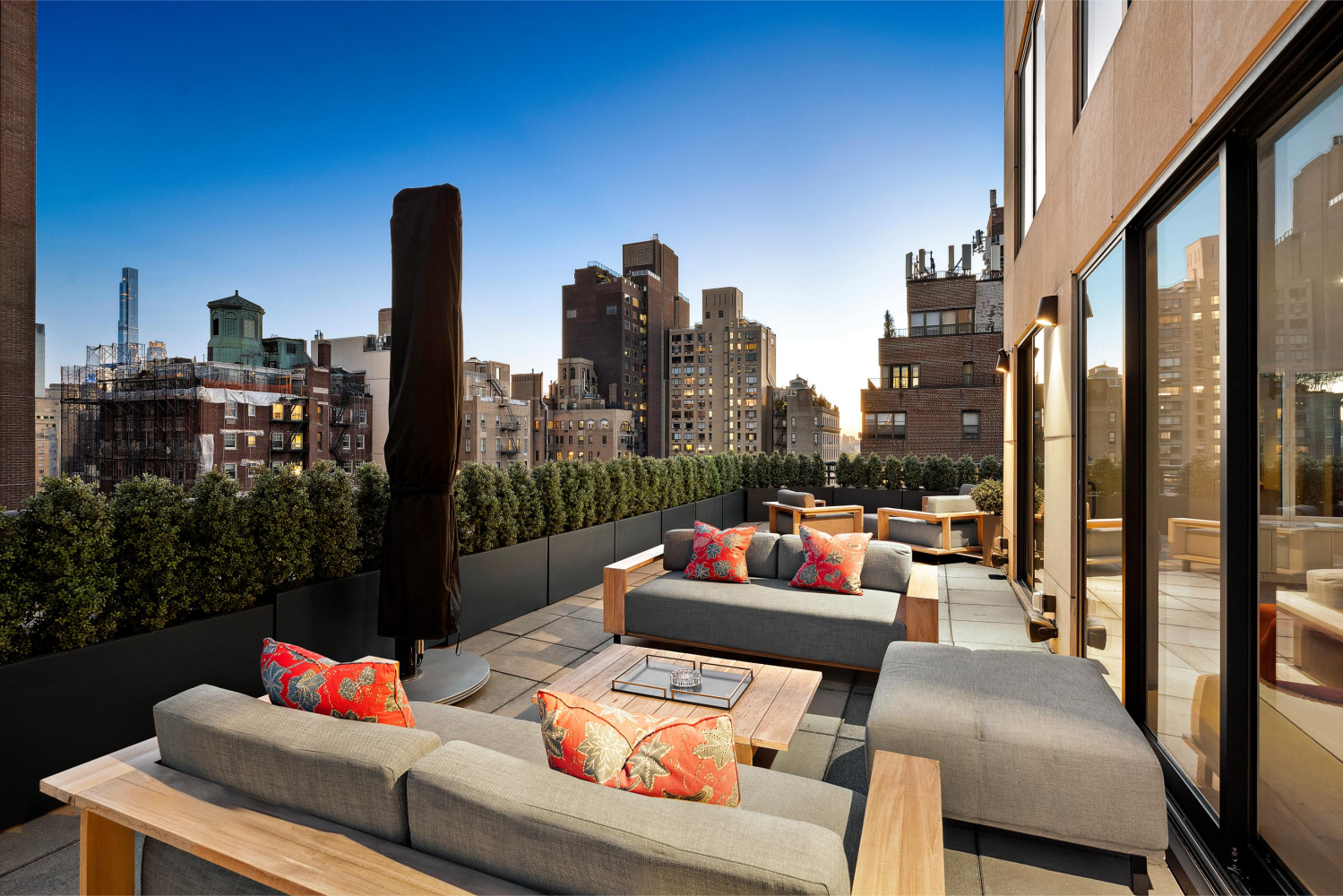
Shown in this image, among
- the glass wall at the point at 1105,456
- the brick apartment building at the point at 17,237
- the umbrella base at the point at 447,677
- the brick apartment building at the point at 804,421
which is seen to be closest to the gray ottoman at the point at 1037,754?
the glass wall at the point at 1105,456

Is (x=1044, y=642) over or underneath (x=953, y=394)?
underneath

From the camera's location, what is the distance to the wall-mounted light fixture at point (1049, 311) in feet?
13.7

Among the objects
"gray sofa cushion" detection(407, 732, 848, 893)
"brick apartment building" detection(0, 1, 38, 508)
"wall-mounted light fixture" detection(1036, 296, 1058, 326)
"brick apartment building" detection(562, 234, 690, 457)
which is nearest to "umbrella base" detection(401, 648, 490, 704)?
"gray sofa cushion" detection(407, 732, 848, 893)

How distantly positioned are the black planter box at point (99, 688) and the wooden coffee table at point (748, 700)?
1873mm

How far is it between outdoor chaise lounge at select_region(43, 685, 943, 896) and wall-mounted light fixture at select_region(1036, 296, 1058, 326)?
3.74 m

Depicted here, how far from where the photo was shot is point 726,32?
9.62 meters

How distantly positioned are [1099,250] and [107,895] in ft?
16.4

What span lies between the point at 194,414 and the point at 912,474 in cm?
3728

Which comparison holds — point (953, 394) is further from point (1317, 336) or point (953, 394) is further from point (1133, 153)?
point (1317, 336)

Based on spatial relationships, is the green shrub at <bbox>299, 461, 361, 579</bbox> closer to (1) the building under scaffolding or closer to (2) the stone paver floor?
(2) the stone paver floor

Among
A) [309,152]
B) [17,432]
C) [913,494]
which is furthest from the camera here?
[17,432]

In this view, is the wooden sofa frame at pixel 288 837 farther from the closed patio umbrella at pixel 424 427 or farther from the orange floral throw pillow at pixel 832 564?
the orange floral throw pillow at pixel 832 564

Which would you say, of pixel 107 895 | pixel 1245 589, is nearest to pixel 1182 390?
pixel 1245 589

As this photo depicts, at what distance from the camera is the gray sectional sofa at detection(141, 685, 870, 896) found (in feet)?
3.46
